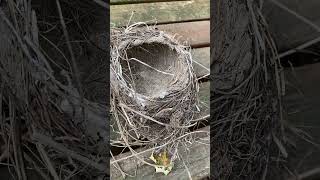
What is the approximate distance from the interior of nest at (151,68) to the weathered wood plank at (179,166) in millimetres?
266

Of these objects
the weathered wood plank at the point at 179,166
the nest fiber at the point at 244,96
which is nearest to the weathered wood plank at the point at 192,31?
the weathered wood plank at the point at 179,166

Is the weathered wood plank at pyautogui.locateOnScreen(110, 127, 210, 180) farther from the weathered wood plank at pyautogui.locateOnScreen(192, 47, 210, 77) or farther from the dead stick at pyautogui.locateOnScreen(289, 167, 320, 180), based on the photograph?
the dead stick at pyautogui.locateOnScreen(289, 167, 320, 180)

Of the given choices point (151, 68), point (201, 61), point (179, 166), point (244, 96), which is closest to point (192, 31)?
point (201, 61)

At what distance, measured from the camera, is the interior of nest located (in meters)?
1.52

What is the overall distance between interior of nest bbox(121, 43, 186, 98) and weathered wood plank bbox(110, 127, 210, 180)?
0.87 feet

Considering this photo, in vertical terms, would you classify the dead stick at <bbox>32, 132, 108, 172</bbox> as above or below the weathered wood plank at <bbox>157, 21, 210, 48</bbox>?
above

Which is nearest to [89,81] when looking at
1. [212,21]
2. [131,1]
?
[212,21]

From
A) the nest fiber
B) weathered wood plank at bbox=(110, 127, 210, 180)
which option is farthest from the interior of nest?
the nest fiber

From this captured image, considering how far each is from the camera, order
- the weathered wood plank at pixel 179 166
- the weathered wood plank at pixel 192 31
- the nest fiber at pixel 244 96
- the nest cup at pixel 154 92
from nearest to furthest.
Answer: the nest fiber at pixel 244 96 < the weathered wood plank at pixel 179 166 < the nest cup at pixel 154 92 < the weathered wood plank at pixel 192 31

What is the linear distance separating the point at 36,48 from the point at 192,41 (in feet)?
3.54

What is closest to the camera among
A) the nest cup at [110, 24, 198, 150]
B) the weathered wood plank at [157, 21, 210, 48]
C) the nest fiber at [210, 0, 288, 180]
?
the nest fiber at [210, 0, 288, 180]

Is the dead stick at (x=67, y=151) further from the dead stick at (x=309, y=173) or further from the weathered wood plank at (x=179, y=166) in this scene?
the weathered wood plank at (x=179, y=166)

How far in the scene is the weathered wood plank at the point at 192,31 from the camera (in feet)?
4.74

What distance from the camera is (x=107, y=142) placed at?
0.43 meters
